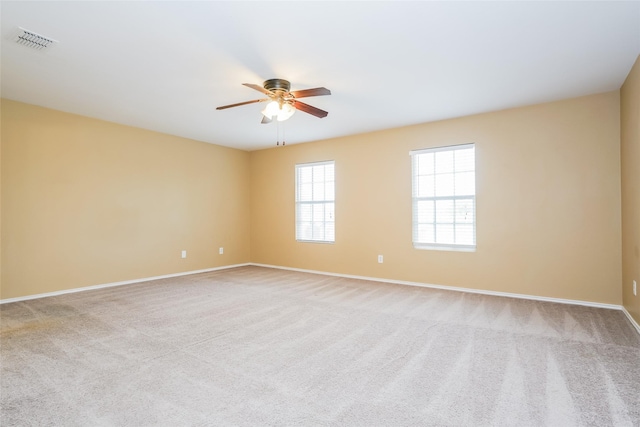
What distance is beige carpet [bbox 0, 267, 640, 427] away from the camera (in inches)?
69.6

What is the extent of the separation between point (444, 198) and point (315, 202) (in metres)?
2.42

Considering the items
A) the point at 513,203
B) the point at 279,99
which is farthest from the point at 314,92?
the point at 513,203

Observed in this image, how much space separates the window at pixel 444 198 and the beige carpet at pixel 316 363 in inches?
40.2

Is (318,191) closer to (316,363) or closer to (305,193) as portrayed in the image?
(305,193)

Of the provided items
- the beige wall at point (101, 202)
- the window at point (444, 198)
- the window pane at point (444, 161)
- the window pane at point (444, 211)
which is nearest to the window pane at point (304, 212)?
the beige wall at point (101, 202)

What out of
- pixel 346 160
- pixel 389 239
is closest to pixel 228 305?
pixel 389 239

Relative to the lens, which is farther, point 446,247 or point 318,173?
point 318,173

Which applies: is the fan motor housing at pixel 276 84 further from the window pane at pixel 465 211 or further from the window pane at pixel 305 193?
the window pane at pixel 305 193

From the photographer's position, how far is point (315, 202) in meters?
6.21

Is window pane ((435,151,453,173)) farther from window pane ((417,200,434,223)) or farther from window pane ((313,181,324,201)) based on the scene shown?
window pane ((313,181,324,201))

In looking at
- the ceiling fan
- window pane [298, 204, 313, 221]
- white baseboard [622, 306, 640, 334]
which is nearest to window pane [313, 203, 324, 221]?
window pane [298, 204, 313, 221]

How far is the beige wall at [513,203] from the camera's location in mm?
3740

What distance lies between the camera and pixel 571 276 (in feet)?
12.7

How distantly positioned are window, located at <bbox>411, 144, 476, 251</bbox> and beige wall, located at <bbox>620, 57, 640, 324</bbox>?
1548 mm
